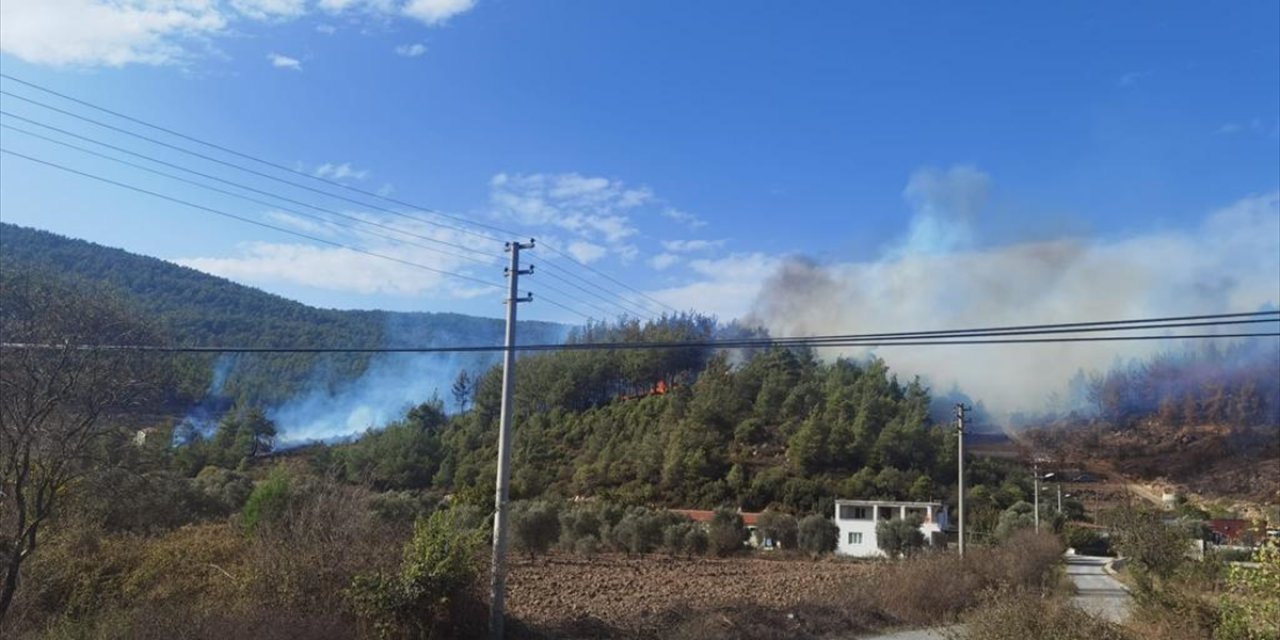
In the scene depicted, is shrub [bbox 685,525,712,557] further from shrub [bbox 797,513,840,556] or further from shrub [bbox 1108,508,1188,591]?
shrub [bbox 1108,508,1188,591]

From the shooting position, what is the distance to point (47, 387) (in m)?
13.3

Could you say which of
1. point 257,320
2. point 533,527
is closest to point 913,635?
point 533,527

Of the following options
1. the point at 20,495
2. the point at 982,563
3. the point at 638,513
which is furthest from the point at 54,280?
the point at 638,513

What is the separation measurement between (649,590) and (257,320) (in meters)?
A: 80.3

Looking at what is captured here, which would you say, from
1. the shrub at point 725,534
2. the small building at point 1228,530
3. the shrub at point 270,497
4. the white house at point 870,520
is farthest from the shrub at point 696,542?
the small building at point 1228,530

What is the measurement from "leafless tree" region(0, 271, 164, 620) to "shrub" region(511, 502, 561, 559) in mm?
31922

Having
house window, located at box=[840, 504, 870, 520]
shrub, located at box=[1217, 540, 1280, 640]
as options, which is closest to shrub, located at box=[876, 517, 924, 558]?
house window, located at box=[840, 504, 870, 520]

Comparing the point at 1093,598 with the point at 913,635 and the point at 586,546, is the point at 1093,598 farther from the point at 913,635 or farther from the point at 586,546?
the point at 586,546

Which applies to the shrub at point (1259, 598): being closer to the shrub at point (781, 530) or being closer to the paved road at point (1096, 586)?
the paved road at point (1096, 586)

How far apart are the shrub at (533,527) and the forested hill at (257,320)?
65.4 feet

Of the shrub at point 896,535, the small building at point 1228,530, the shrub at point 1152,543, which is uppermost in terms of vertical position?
the shrub at point 1152,543

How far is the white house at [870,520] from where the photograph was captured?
57406 millimetres

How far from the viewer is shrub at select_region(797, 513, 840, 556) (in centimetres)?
5597

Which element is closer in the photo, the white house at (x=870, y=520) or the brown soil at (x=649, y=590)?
the brown soil at (x=649, y=590)
